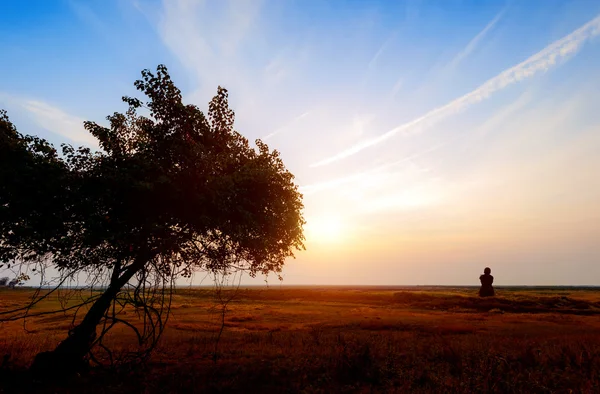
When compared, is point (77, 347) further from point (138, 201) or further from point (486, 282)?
point (486, 282)

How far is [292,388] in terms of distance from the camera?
11.8 metres

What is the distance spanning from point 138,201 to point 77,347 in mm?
6107

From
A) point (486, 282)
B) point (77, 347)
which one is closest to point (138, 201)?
point (77, 347)

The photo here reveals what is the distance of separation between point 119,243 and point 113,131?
533 centimetres

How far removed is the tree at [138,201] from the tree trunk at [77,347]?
0.12 feet

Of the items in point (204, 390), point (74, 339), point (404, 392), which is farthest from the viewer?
point (74, 339)

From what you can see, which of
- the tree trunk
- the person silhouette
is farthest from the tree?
the person silhouette

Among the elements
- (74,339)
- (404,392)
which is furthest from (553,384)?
(74,339)

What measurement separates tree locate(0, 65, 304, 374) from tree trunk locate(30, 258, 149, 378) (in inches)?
1.4

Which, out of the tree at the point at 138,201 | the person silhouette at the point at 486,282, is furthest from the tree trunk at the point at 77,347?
the person silhouette at the point at 486,282

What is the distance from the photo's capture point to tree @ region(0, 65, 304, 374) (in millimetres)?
12352

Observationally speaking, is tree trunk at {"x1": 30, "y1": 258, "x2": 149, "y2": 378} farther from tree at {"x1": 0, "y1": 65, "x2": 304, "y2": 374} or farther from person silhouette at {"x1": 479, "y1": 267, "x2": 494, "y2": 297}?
person silhouette at {"x1": 479, "y1": 267, "x2": 494, "y2": 297}

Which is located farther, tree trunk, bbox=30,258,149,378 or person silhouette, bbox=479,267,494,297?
person silhouette, bbox=479,267,494,297

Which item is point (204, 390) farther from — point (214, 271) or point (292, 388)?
point (214, 271)
